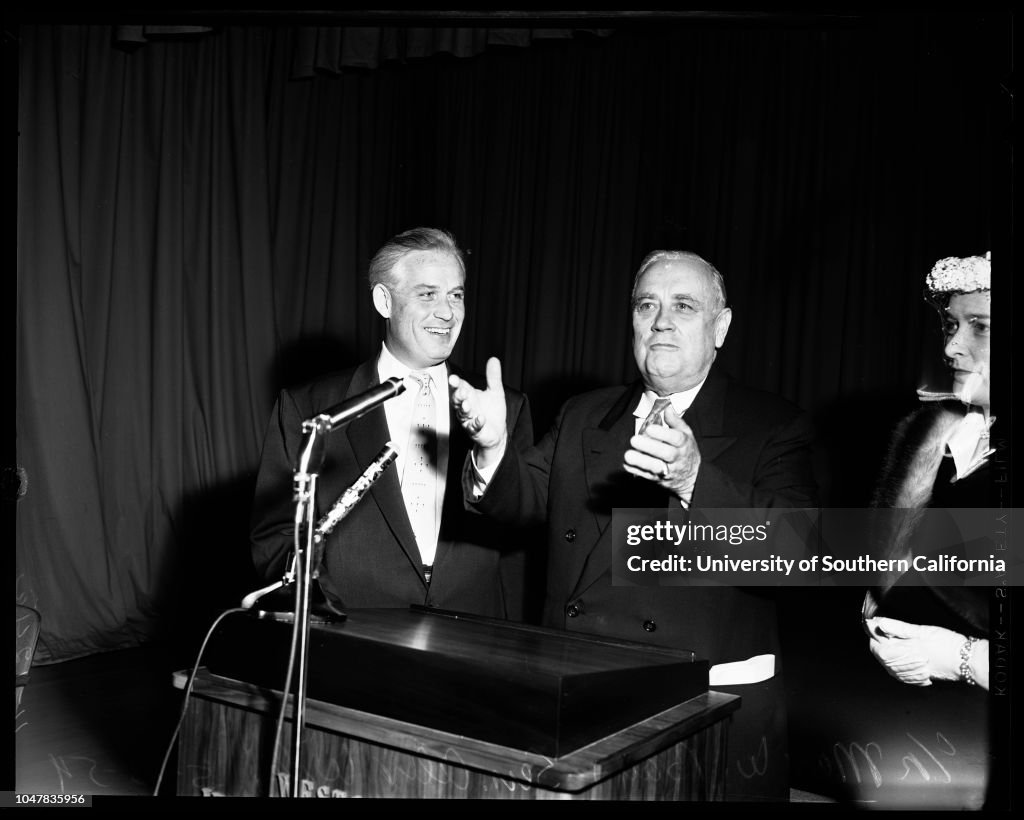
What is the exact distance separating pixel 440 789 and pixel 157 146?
314 cm

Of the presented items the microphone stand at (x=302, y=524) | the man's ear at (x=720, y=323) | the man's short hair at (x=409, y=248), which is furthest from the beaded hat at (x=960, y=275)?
the microphone stand at (x=302, y=524)

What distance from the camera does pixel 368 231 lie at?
3.54 meters

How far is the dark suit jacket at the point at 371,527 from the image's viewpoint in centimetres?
236

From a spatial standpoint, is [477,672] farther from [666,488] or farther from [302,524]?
[666,488]

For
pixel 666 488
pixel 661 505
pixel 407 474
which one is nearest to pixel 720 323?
pixel 661 505

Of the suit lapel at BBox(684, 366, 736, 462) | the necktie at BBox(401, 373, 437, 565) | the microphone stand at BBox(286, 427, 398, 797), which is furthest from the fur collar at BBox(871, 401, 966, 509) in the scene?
the microphone stand at BBox(286, 427, 398, 797)

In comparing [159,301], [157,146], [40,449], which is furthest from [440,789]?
[157,146]

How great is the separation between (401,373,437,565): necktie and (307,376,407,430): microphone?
99 cm

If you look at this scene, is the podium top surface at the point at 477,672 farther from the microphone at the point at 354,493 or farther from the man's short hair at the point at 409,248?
the man's short hair at the point at 409,248

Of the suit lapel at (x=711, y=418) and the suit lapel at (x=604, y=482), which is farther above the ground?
the suit lapel at (x=711, y=418)

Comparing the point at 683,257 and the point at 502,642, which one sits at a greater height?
the point at 683,257

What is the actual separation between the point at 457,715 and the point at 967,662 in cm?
156

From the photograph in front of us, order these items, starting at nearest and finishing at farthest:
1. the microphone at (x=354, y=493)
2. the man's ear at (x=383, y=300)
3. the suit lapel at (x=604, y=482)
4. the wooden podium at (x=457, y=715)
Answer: the wooden podium at (x=457, y=715)
the microphone at (x=354, y=493)
the suit lapel at (x=604, y=482)
the man's ear at (x=383, y=300)

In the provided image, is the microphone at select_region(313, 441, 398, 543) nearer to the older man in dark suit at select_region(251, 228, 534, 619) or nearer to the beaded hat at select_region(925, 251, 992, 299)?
the older man in dark suit at select_region(251, 228, 534, 619)
